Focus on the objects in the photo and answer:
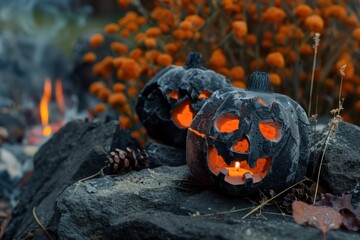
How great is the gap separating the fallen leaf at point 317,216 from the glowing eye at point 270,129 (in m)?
0.30

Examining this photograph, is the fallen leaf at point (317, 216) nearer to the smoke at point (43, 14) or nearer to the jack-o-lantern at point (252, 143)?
the jack-o-lantern at point (252, 143)

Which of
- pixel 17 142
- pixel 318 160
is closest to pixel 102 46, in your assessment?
pixel 17 142

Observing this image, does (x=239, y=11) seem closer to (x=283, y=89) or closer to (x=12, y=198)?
(x=283, y=89)

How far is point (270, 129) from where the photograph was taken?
2111 millimetres

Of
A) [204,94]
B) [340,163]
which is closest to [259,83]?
[340,163]

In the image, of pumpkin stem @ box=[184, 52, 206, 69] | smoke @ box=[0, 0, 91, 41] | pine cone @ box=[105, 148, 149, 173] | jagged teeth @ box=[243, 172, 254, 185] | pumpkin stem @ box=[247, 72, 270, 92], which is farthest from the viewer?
smoke @ box=[0, 0, 91, 41]

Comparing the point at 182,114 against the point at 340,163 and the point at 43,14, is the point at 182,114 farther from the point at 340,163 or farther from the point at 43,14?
the point at 43,14

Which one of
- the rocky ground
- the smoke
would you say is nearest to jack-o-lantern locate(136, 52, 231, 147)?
the rocky ground

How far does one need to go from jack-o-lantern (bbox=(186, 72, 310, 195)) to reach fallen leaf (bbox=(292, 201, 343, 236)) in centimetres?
23

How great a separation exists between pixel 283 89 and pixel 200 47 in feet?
2.32

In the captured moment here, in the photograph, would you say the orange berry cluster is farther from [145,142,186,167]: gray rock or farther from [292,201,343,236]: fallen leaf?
[292,201,343,236]: fallen leaf

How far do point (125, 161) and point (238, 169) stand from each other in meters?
0.62

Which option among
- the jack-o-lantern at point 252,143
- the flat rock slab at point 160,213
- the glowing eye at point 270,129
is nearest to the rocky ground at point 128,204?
the flat rock slab at point 160,213

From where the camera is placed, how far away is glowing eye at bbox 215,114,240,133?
6.91 ft
